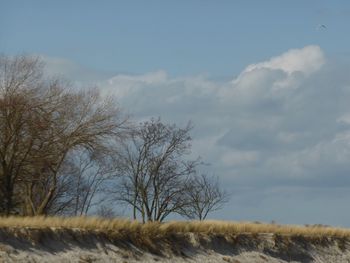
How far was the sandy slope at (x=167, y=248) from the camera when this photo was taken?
29.4 meters

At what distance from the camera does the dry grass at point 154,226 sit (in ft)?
103

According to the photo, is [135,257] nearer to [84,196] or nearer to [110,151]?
[110,151]

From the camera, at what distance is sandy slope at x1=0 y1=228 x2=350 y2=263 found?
29438 mm

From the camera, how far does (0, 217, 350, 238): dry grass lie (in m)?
31.3

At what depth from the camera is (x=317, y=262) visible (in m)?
44.2

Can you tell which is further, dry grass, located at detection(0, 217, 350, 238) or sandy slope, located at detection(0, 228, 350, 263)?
dry grass, located at detection(0, 217, 350, 238)

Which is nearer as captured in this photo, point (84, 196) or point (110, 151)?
point (110, 151)

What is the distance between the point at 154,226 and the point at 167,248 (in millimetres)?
1156

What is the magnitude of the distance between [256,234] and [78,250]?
43.7 ft

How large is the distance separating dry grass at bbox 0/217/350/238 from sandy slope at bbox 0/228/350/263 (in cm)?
32

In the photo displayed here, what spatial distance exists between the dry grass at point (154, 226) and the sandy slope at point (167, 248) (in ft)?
1.04

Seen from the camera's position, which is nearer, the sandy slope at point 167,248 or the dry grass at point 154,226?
the sandy slope at point 167,248

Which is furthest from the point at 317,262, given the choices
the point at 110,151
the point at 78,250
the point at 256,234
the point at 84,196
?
the point at 84,196

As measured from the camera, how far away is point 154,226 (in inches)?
1435
